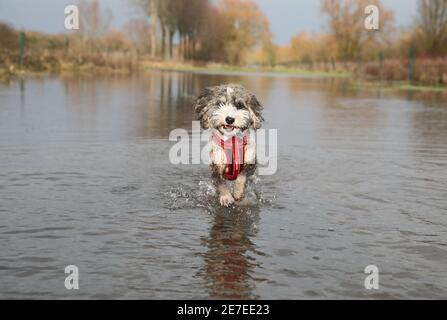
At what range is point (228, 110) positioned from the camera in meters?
6.07

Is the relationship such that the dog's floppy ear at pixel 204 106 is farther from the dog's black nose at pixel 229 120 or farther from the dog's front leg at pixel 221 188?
the dog's front leg at pixel 221 188

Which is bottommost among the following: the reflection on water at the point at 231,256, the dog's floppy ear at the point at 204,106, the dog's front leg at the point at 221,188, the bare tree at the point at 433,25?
the reflection on water at the point at 231,256

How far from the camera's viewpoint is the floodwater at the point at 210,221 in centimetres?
400

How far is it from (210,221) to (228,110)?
1194 millimetres

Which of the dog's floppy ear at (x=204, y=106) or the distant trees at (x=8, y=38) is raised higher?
the distant trees at (x=8, y=38)

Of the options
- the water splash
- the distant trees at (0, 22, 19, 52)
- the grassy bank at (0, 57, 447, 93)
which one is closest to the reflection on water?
the water splash

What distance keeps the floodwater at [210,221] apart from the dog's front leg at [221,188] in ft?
0.66

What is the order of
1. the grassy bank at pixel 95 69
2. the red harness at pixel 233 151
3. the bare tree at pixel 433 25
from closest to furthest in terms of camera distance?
1. the red harness at pixel 233 151
2. the grassy bank at pixel 95 69
3. the bare tree at pixel 433 25

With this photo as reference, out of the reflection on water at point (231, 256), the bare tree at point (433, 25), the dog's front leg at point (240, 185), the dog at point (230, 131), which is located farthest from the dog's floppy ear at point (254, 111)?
the bare tree at point (433, 25)

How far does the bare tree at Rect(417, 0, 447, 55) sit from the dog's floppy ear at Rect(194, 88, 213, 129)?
3925cm

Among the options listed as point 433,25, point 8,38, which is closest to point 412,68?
point 433,25

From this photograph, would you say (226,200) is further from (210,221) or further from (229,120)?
(229,120)

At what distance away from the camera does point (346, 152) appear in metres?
10.0
